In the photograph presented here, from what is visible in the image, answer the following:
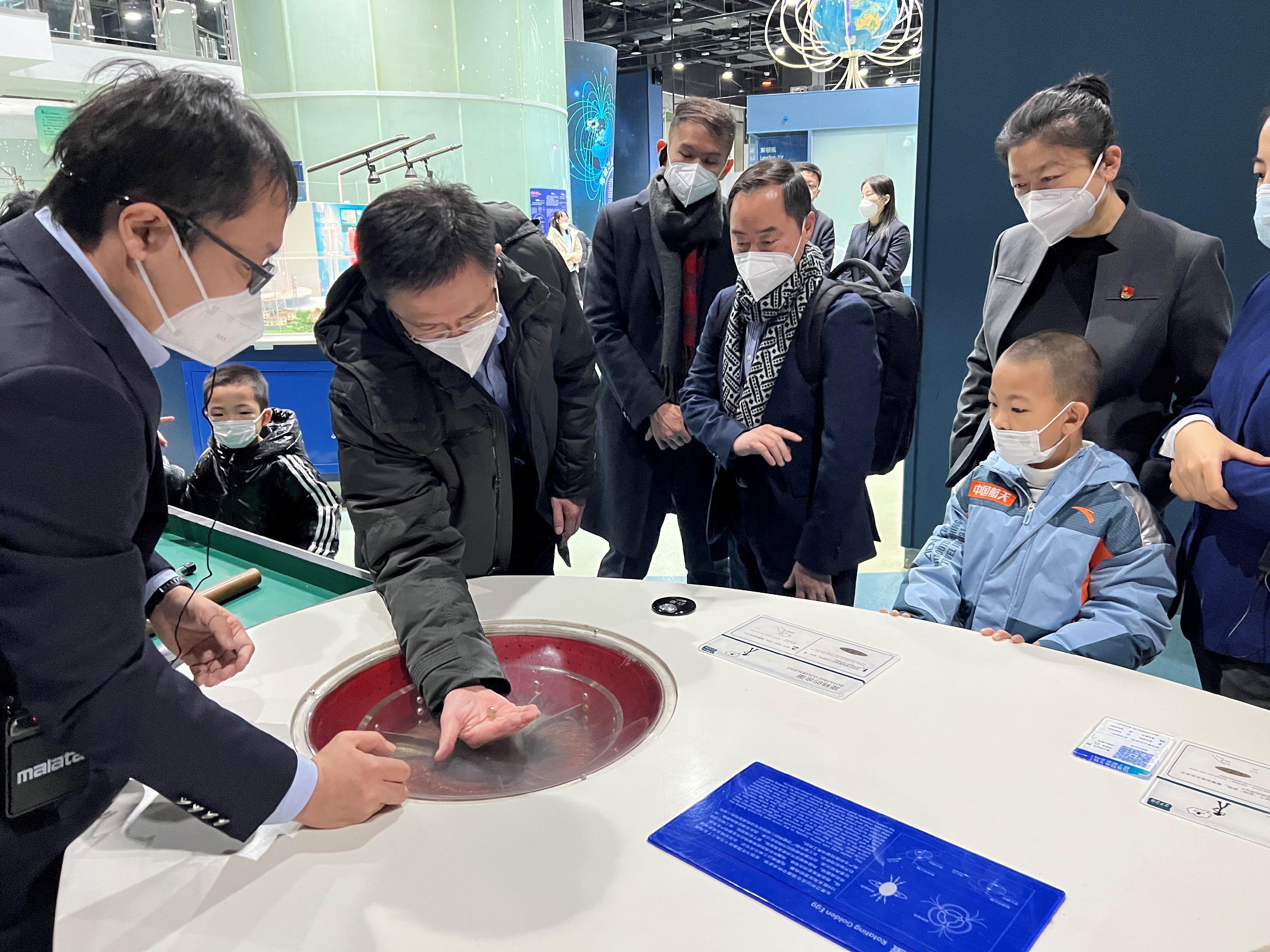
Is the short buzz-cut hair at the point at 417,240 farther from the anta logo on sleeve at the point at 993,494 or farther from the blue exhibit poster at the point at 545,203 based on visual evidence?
the blue exhibit poster at the point at 545,203

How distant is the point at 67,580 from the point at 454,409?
821 mm

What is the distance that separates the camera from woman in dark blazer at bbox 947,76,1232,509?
5.59 feet

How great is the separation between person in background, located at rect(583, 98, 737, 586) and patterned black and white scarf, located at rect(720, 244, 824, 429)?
206 millimetres

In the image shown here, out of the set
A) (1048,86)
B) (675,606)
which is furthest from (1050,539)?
(1048,86)

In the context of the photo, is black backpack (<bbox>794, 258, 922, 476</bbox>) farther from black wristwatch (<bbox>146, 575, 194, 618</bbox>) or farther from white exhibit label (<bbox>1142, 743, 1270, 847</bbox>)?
black wristwatch (<bbox>146, 575, 194, 618</bbox>)

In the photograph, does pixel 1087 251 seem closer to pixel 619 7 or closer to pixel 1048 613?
pixel 1048 613

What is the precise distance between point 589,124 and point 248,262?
27.4 feet

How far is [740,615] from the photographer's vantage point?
1.39 metres

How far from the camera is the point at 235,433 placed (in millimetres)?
2498

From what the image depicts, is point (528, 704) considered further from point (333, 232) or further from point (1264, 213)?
point (333, 232)

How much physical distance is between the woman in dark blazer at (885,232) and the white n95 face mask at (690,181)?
3158 millimetres

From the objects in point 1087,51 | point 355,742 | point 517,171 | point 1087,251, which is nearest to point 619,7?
point 517,171

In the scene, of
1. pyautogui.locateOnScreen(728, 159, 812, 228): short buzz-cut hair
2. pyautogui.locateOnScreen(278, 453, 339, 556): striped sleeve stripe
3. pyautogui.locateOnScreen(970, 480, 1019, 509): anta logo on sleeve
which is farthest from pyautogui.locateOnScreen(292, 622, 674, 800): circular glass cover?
pyautogui.locateOnScreen(278, 453, 339, 556): striped sleeve stripe

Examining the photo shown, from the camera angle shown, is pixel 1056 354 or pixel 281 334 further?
pixel 281 334
